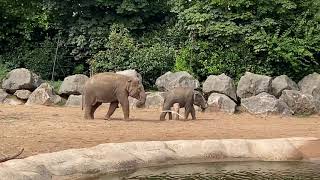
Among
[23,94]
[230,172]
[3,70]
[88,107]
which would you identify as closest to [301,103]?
Answer: [88,107]

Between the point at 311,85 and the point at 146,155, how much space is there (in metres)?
12.3

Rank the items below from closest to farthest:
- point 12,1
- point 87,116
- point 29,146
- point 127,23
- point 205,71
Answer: point 29,146 < point 87,116 < point 205,71 < point 127,23 < point 12,1

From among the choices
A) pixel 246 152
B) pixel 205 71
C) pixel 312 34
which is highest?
pixel 312 34

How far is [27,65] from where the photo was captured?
25.1 metres

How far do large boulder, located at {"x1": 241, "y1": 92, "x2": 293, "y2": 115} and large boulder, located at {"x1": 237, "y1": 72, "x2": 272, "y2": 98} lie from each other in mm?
800

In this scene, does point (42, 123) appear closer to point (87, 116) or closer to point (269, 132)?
point (87, 116)

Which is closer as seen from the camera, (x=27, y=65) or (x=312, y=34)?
(x=312, y=34)

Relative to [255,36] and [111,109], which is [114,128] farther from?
[255,36]

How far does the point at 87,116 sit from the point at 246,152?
564cm

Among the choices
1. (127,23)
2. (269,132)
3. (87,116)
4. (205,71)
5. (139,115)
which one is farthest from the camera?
(127,23)

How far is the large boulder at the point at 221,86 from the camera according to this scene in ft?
64.5

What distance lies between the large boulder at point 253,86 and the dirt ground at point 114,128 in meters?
1.98

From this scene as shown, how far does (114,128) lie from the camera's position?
13.1 meters

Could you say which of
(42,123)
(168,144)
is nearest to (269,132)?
(168,144)
